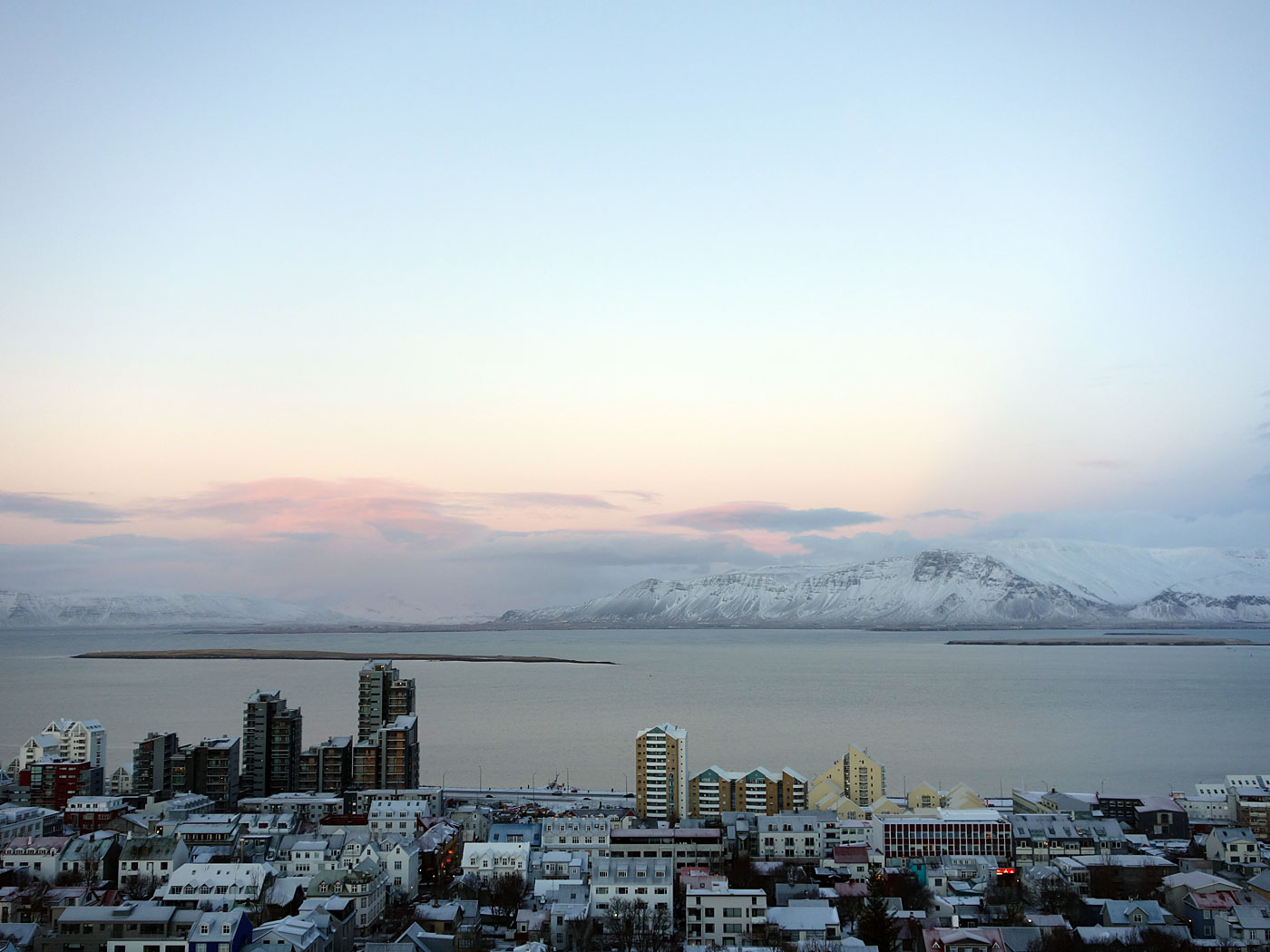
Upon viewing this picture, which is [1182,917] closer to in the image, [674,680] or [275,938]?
[275,938]

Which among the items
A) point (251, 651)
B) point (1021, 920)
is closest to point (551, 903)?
point (1021, 920)

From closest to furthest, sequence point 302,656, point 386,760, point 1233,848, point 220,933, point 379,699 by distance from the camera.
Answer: point 220,933 → point 1233,848 → point 386,760 → point 379,699 → point 302,656

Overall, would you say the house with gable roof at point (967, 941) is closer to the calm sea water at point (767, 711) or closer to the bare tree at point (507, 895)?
the bare tree at point (507, 895)

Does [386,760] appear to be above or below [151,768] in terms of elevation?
above

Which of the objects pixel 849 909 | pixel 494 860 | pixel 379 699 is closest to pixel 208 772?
pixel 379 699

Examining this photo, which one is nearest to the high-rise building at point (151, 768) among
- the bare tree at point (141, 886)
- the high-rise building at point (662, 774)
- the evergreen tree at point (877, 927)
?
the bare tree at point (141, 886)

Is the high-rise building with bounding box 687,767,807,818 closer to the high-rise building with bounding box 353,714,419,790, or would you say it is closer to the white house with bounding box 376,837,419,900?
the high-rise building with bounding box 353,714,419,790

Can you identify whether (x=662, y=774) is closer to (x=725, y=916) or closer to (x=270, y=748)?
(x=270, y=748)
